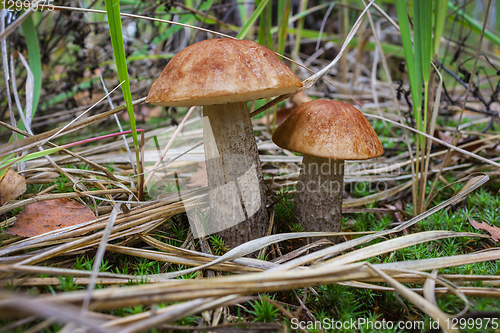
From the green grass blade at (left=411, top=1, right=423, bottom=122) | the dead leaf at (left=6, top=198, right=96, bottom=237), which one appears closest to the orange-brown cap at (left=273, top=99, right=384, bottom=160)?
the green grass blade at (left=411, top=1, right=423, bottom=122)

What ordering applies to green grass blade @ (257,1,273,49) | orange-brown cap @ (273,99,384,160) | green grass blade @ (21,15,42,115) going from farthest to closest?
green grass blade @ (257,1,273,49)
green grass blade @ (21,15,42,115)
orange-brown cap @ (273,99,384,160)

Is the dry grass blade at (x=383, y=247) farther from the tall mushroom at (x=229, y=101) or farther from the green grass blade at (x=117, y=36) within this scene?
the green grass blade at (x=117, y=36)

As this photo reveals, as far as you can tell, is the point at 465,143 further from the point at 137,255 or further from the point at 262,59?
the point at 137,255

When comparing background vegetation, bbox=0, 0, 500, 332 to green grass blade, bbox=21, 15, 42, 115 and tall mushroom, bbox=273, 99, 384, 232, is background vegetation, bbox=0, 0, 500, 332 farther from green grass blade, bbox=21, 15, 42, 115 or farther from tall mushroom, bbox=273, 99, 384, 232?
tall mushroom, bbox=273, 99, 384, 232

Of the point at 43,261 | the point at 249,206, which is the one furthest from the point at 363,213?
the point at 43,261

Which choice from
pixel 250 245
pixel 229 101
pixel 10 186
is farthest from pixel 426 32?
pixel 10 186

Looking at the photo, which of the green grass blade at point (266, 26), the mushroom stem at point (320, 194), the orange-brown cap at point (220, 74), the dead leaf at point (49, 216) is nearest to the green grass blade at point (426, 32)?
the mushroom stem at point (320, 194)

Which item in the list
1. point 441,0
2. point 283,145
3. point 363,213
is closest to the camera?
point 283,145
